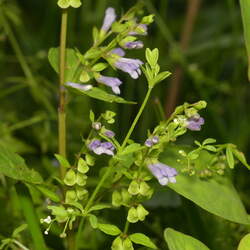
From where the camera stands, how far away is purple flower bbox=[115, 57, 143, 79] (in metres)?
0.65

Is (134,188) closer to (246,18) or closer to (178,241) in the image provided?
(178,241)

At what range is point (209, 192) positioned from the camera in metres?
0.70

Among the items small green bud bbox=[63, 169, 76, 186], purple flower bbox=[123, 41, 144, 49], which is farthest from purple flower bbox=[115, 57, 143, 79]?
small green bud bbox=[63, 169, 76, 186]

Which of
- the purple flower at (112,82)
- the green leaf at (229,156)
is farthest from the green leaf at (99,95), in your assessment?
the green leaf at (229,156)

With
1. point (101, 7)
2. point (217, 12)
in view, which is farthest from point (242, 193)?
point (217, 12)

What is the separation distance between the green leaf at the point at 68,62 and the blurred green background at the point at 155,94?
0.13 m

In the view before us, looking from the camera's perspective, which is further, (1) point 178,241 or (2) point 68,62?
(2) point 68,62

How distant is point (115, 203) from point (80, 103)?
657 millimetres

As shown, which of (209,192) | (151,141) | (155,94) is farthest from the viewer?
(155,94)

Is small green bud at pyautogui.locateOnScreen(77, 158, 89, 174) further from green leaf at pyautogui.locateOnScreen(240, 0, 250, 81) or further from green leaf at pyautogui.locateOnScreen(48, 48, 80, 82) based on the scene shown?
green leaf at pyautogui.locateOnScreen(240, 0, 250, 81)

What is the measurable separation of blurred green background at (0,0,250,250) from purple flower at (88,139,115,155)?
171 mm

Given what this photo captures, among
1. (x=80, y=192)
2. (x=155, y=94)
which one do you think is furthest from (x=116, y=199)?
(x=155, y=94)

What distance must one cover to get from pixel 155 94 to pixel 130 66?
1.99ft

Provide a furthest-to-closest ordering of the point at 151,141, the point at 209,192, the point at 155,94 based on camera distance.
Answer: the point at 155,94 < the point at 209,192 < the point at 151,141
